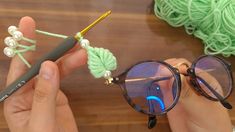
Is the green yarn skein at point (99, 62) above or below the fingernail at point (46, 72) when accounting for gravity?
below

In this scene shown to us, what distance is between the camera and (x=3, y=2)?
0.68 meters

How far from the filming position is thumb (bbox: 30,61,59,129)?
0.48m

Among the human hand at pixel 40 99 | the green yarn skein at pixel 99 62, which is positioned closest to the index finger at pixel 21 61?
the human hand at pixel 40 99

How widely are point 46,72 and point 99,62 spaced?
79 mm

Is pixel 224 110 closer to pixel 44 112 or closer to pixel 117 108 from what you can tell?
pixel 117 108

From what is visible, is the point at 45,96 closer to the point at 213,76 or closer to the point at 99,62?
the point at 99,62

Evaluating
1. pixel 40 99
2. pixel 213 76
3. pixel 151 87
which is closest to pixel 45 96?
pixel 40 99

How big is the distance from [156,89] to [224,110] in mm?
153

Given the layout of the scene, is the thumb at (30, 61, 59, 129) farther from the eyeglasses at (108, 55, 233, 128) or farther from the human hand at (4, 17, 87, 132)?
the eyeglasses at (108, 55, 233, 128)

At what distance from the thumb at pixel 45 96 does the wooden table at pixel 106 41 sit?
0.41 ft

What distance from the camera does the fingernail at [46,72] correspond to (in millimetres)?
479

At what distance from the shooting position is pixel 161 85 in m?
0.59

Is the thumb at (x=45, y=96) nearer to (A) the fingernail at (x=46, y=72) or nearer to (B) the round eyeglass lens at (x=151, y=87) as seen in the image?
(A) the fingernail at (x=46, y=72)

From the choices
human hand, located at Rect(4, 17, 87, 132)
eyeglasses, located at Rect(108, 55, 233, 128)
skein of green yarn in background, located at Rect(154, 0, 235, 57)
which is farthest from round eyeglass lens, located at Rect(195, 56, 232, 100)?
human hand, located at Rect(4, 17, 87, 132)
